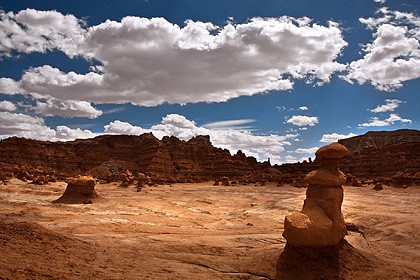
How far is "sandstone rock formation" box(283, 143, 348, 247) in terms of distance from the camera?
655 centimetres

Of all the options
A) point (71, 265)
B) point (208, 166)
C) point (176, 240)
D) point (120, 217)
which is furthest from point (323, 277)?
point (208, 166)

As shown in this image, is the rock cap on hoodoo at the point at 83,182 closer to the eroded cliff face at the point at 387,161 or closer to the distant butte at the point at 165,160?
the distant butte at the point at 165,160

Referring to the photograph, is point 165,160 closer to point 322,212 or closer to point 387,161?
point 387,161

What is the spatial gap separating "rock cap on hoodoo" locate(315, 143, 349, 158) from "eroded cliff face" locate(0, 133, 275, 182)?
135 feet

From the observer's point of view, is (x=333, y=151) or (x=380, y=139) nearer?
(x=333, y=151)

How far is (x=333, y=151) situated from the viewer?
25.1 feet

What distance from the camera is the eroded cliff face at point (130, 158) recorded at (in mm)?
47156

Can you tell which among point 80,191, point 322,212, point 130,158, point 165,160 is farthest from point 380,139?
point 322,212

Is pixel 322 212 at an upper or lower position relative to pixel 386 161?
lower

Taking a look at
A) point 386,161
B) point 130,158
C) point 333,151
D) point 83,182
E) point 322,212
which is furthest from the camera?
point 130,158

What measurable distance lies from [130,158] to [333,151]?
5386 cm

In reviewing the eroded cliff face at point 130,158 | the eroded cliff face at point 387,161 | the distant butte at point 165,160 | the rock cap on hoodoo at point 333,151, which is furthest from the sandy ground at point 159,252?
the eroded cliff face at point 387,161

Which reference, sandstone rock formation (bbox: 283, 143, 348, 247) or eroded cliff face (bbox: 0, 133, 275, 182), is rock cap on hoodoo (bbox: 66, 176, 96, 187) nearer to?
sandstone rock formation (bbox: 283, 143, 348, 247)

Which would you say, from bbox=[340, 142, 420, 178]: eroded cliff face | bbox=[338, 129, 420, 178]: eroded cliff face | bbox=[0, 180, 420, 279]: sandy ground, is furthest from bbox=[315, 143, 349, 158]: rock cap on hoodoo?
bbox=[340, 142, 420, 178]: eroded cliff face
